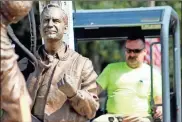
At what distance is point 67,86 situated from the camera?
8.05m

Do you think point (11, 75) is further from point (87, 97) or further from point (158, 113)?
point (158, 113)

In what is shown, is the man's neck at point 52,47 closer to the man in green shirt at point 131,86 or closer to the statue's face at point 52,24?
the statue's face at point 52,24

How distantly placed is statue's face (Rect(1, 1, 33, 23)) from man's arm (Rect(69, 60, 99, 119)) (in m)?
1.53

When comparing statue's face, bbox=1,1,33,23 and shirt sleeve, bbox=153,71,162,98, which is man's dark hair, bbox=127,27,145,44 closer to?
shirt sleeve, bbox=153,71,162,98

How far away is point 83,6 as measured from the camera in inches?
787

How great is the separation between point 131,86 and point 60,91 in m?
3.14

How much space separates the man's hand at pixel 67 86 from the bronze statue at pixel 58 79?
17 millimetres

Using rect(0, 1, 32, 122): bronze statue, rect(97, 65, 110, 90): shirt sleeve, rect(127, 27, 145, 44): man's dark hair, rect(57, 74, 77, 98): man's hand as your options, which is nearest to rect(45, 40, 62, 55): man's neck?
rect(57, 74, 77, 98): man's hand

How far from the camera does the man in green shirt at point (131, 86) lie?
1115 centimetres

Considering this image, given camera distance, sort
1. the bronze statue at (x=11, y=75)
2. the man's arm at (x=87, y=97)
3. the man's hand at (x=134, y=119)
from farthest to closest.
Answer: the man's hand at (x=134, y=119) → the man's arm at (x=87, y=97) → the bronze statue at (x=11, y=75)

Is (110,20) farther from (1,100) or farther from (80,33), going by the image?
(1,100)

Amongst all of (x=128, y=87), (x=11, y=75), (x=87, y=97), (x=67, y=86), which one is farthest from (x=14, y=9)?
(x=128, y=87)

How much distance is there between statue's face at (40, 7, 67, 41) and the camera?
8492 millimetres

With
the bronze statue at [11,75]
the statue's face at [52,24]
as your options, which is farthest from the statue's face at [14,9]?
the statue's face at [52,24]
